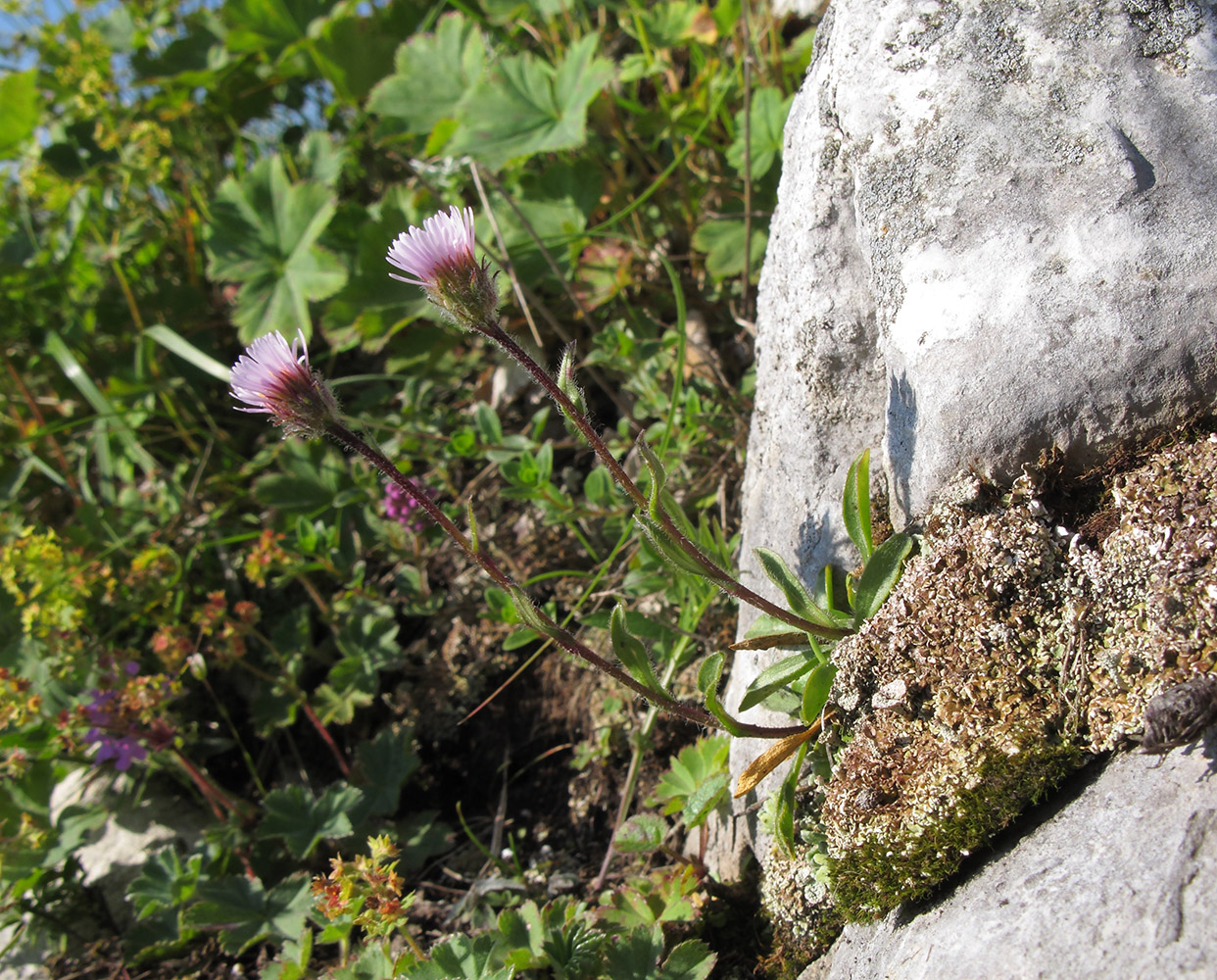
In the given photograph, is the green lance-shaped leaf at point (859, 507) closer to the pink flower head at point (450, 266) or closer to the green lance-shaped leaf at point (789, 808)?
the green lance-shaped leaf at point (789, 808)

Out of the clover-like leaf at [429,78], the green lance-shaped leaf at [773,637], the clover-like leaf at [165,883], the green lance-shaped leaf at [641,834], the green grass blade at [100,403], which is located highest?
the clover-like leaf at [429,78]

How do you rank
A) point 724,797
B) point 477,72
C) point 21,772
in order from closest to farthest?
point 724,797 → point 21,772 → point 477,72

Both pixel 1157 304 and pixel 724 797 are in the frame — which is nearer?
pixel 1157 304

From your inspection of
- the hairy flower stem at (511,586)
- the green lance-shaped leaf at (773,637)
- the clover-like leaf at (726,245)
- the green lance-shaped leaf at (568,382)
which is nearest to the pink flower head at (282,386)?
the hairy flower stem at (511,586)

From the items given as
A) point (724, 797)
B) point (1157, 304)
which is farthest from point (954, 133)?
point (724, 797)

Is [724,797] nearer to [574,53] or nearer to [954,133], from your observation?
[954,133]

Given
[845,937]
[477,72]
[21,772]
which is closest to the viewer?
[845,937]
